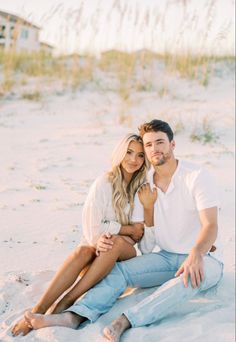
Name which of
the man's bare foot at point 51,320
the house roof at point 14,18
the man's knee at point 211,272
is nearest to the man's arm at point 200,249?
the man's knee at point 211,272

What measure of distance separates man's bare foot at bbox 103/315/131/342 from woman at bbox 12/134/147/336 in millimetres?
280

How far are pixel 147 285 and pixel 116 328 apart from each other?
0.52 metres

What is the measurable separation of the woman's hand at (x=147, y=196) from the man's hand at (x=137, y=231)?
0.11 m

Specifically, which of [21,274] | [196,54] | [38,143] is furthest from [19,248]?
[196,54]

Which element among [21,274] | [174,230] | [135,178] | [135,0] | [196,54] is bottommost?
[21,274]

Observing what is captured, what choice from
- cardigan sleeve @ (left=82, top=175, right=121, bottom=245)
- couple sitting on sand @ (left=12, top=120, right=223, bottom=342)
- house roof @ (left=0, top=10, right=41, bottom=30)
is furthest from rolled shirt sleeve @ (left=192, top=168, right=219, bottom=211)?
house roof @ (left=0, top=10, right=41, bottom=30)

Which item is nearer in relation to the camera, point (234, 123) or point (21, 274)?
point (21, 274)

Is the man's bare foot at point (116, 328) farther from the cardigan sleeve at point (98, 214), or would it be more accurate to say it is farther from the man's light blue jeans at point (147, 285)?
the cardigan sleeve at point (98, 214)

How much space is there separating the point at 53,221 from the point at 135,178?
3.86 feet

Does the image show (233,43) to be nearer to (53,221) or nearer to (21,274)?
(53,221)

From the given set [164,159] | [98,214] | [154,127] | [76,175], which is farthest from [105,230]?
[76,175]

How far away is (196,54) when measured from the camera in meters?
8.59

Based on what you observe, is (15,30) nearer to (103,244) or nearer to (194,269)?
(103,244)

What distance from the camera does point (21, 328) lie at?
2697mm
